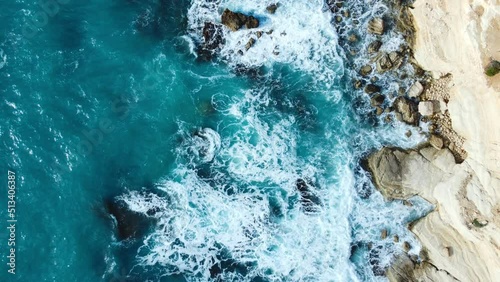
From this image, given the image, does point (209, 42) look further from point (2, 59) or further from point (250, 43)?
point (2, 59)

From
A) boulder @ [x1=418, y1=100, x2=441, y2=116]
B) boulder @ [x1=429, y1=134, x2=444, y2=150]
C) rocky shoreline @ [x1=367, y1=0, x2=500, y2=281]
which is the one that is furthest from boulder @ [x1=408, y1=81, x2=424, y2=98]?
boulder @ [x1=429, y1=134, x2=444, y2=150]

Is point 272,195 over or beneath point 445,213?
beneath

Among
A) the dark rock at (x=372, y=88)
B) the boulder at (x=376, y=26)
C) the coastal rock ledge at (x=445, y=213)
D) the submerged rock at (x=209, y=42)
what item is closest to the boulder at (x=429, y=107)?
the coastal rock ledge at (x=445, y=213)

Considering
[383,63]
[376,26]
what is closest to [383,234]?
[383,63]

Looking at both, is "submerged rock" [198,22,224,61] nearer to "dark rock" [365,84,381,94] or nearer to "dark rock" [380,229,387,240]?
"dark rock" [365,84,381,94]

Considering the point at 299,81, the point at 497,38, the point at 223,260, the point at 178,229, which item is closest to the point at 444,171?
the point at 497,38

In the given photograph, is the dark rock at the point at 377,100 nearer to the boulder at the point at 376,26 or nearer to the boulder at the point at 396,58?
the boulder at the point at 396,58

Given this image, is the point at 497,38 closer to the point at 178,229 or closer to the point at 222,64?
the point at 222,64
